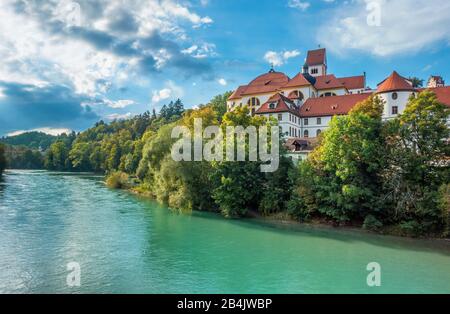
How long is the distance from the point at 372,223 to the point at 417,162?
16.2ft

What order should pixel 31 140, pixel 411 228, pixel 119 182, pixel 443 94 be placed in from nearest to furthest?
pixel 411 228
pixel 443 94
pixel 119 182
pixel 31 140

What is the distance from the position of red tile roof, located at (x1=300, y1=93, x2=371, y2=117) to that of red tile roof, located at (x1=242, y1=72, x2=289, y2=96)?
7.53 metres

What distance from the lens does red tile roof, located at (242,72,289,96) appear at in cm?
5215

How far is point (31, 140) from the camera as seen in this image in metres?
177

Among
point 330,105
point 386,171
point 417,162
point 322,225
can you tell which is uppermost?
point 330,105

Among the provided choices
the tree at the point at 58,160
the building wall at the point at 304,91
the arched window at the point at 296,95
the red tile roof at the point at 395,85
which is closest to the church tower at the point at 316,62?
the building wall at the point at 304,91

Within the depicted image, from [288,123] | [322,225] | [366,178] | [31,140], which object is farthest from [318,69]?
[31,140]

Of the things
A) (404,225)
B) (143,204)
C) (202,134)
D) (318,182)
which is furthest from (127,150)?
(404,225)

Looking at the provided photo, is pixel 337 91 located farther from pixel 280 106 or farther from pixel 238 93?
pixel 238 93

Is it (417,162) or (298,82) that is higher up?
(298,82)

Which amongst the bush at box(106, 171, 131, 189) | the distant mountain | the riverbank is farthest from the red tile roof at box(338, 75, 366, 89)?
the distant mountain

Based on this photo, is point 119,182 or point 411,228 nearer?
point 411,228
